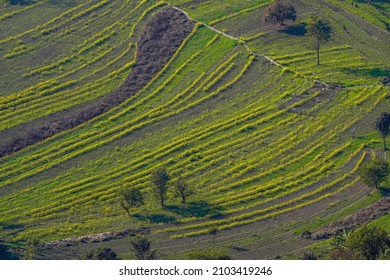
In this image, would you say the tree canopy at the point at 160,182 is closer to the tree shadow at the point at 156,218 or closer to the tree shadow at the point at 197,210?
the tree shadow at the point at 197,210

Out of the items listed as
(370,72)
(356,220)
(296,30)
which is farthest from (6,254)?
(296,30)

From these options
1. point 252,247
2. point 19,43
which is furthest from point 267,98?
point 19,43

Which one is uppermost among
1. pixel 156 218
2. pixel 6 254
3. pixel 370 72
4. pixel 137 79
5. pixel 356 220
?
pixel 137 79

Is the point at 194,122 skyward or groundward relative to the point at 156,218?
skyward

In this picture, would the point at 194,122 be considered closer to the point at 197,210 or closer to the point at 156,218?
the point at 197,210

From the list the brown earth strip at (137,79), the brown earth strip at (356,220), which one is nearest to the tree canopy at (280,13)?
the brown earth strip at (137,79)


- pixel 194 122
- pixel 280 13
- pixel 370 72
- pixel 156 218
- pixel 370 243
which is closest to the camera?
pixel 370 243
